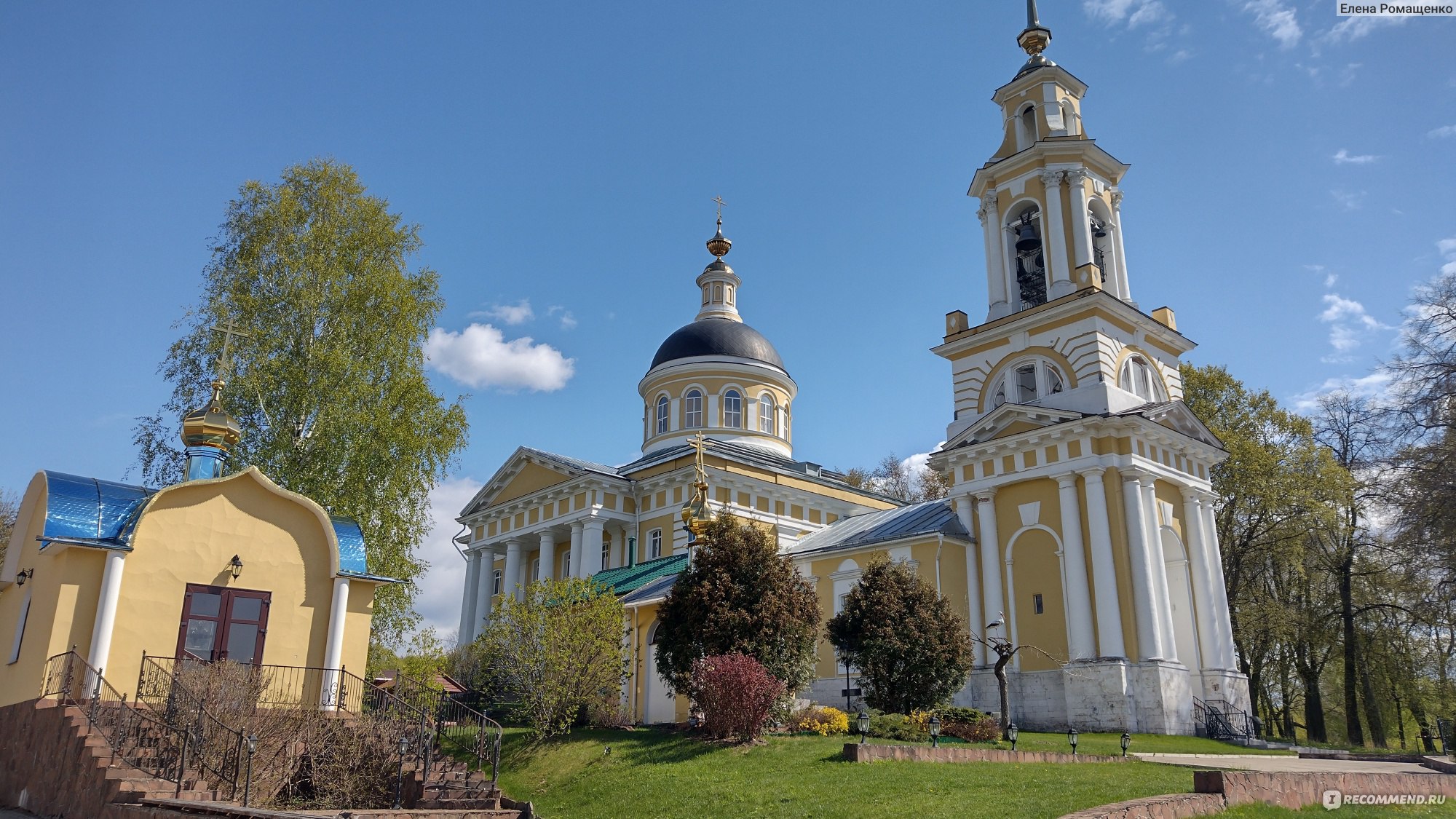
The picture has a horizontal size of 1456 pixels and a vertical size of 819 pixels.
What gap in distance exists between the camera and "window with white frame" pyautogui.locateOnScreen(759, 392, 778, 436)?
38.6 metres

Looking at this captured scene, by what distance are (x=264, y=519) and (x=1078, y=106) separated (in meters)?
24.6

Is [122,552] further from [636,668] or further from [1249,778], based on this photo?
[1249,778]

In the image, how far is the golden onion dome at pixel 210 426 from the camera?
1664 centimetres

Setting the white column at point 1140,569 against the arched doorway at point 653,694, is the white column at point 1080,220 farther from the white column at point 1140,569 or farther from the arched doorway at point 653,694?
the arched doorway at point 653,694


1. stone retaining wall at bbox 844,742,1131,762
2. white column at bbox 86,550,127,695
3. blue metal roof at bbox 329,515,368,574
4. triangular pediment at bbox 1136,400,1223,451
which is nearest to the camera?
stone retaining wall at bbox 844,742,1131,762

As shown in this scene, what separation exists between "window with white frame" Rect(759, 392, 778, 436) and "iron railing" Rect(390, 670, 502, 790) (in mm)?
21049

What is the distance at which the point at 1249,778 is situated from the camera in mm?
10688

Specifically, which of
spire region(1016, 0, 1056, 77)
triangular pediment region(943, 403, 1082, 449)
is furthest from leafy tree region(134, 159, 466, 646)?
spire region(1016, 0, 1056, 77)

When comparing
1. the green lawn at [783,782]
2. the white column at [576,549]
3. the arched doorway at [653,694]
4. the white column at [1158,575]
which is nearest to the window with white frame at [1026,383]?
the white column at [1158,575]

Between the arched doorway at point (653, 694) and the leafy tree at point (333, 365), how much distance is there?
4.83 m

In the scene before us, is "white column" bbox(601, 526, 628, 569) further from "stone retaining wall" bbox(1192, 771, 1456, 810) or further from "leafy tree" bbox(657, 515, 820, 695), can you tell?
"stone retaining wall" bbox(1192, 771, 1456, 810)

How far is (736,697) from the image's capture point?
602 inches

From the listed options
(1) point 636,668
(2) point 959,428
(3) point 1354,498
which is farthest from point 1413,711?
(1) point 636,668

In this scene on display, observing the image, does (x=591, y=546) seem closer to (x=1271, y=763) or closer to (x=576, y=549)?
Result: (x=576, y=549)
